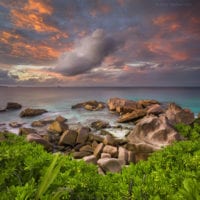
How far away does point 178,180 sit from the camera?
140 inches

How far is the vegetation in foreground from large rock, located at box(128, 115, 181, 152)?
10282mm

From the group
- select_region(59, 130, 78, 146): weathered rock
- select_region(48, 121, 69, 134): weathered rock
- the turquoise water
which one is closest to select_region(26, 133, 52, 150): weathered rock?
select_region(59, 130, 78, 146): weathered rock

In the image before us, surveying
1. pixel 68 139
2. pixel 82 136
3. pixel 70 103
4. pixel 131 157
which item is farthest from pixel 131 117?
pixel 70 103

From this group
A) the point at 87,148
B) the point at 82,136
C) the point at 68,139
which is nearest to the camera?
the point at 87,148

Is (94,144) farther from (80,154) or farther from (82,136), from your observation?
(80,154)

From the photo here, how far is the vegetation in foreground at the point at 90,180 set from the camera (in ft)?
9.25

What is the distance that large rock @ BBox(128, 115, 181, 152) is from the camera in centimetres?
1501

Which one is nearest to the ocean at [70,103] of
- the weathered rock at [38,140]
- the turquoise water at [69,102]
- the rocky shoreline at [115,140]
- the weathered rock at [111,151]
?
the turquoise water at [69,102]

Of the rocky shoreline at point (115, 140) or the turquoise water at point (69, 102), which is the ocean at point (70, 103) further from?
the rocky shoreline at point (115, 140)

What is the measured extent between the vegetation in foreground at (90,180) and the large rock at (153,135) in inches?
405

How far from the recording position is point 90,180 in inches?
147

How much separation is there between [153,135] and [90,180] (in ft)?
43.4

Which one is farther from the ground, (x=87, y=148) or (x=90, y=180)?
(x=90, y=180)

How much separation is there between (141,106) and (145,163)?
41.3 m
